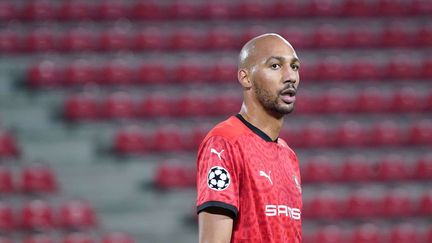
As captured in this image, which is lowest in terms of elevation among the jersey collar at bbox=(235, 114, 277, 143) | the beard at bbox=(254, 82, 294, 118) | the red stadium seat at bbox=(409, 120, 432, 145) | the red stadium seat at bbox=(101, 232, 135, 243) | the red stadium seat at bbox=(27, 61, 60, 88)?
the red stadium seat at bbox=(101, 232, 135, 243)

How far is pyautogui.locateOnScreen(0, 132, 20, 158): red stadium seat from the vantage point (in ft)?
34.6

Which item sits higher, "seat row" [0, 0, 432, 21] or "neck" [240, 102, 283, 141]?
"seat row" [0, 0, 432, 21]

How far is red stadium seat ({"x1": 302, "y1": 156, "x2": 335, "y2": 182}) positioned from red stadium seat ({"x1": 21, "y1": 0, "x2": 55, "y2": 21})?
214 inches

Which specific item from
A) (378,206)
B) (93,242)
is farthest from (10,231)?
(378,206)

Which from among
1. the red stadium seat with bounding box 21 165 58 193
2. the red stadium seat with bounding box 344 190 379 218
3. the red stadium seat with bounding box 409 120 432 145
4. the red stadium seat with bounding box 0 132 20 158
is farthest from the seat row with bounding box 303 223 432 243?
the red stadium seat with bounding box 0 132 20 158

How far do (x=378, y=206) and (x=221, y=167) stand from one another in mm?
7600

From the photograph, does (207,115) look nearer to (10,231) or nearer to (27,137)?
(27,137)

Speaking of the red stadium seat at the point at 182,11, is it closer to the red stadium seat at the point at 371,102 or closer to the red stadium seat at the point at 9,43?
the red stadium seat at the point at 9,43

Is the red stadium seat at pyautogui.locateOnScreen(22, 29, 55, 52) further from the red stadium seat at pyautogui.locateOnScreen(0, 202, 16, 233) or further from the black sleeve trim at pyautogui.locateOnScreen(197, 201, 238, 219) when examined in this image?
the black sleeve trim at pyautogui.locateOnScreen(197, 201, 238, 219)

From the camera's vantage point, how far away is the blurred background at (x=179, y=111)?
10.2m

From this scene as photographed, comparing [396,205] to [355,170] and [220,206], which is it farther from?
[220,206]

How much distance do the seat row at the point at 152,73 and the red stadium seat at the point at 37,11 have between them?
128cm

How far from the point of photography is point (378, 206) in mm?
10352

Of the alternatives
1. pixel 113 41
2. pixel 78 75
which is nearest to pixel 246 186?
pixel 78 75
